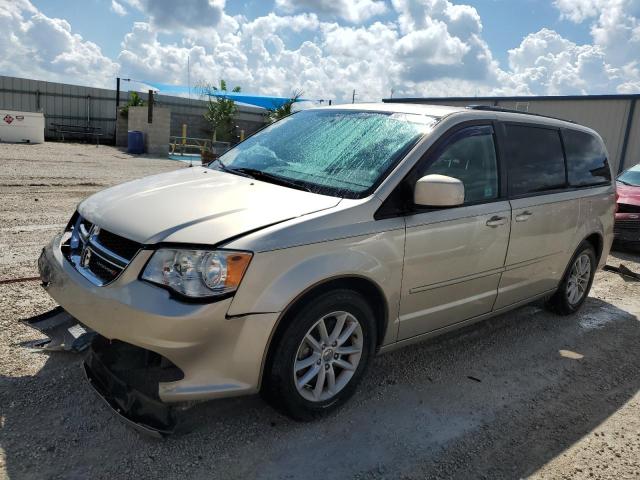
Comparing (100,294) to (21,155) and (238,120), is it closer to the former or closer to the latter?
(21,155)

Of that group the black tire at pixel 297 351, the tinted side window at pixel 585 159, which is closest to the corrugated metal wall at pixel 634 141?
the tinted side window at pixel 585 159

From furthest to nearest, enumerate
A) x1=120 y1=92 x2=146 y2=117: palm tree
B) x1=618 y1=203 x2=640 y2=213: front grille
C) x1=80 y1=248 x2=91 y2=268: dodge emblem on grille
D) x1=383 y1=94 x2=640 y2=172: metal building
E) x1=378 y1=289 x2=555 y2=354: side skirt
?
1. x1=120 y1=92 x2=146 y2=117: palm tree
2. x1=383 y1=94 x2=640 y2=172: metal building
3. x1=618 y1=203 x2=640 y2=213: front grille
4. x1=378 y1=289 x2=555 y2=354: side skirt
5. x1=80 y1=248 x2=91 y2=268: dodge emblem on grille

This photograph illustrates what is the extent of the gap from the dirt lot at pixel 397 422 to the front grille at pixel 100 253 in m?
0.77

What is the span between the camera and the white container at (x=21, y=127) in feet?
69.2

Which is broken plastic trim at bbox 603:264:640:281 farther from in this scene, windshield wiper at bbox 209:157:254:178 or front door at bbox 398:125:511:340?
windshield wiper at bbox 209:157:254:178

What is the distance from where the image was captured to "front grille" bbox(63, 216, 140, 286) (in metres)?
2.66

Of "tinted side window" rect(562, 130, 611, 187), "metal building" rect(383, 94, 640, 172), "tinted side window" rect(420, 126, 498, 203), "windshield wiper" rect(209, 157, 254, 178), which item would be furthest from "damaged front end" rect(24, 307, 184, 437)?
"metal building" rect(383, 94, 640, 172)

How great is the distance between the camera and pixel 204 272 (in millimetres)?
2490

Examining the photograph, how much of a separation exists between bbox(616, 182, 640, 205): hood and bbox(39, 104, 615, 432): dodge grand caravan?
501 cm

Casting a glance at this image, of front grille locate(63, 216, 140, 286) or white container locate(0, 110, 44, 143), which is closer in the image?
front grille locate(63, 216, 140, 286)

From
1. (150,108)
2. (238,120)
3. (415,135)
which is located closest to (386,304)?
(415,135)

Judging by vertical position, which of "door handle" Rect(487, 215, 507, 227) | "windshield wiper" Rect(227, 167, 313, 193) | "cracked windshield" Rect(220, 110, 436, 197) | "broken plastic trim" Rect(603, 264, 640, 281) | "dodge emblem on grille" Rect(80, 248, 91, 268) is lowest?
"broken plastic trim" Rect(603, 264, 640, 281)

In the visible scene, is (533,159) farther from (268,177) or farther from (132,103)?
(132,103)

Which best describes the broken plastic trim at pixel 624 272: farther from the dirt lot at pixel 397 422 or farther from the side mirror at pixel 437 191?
the side mirror at pixel 437 191
